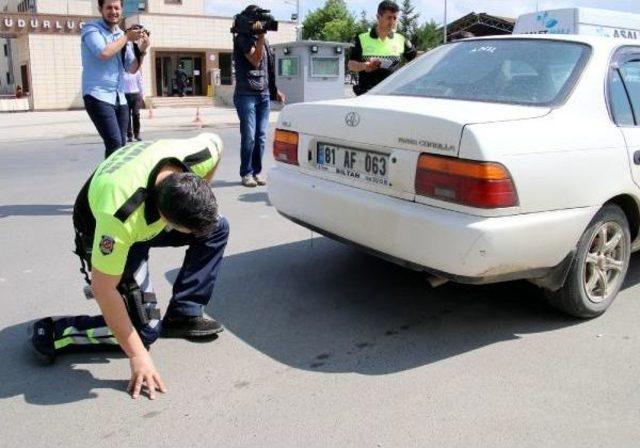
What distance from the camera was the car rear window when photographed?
342cm

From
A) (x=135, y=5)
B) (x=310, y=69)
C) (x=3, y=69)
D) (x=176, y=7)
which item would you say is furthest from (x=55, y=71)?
(x=3, y=69)

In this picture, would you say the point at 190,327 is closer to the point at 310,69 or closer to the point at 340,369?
the point at 340,369

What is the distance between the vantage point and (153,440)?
2424mm

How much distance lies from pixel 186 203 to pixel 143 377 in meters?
0.79

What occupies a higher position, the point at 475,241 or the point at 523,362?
the point at 475,241

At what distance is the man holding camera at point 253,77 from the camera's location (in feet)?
22.3

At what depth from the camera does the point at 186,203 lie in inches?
95.3

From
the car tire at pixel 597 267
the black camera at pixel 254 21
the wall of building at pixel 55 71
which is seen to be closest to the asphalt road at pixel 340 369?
the car tire at pixel 597 267

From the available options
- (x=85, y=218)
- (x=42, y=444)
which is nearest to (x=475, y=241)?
(x=85, y=218)

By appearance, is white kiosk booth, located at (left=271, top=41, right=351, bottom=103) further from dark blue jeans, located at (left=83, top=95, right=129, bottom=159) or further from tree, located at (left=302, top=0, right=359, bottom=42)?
tree, located at (left=302, top=0, right=359, bottom=42)

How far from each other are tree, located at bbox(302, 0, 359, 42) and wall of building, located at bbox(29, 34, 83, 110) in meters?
38.0

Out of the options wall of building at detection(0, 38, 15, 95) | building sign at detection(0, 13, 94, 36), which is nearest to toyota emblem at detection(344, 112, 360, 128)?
building sign at detection(0, 13, 94, 36)

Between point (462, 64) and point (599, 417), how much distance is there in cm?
218

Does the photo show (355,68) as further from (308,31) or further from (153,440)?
(308,31)
